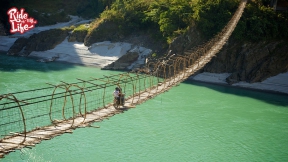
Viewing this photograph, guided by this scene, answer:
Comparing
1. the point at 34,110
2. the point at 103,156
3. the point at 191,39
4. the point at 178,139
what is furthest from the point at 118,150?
the point at 191,39

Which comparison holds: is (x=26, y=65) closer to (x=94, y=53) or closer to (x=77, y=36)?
(x=94, y=53)

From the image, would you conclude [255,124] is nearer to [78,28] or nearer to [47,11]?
[78,28]

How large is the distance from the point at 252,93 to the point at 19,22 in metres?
17.9

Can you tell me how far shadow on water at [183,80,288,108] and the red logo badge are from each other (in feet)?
46.5

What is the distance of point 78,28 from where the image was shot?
991 inches

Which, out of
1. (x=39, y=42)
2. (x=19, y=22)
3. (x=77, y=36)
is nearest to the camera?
(x=19, y=22)

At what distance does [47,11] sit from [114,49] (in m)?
11.4

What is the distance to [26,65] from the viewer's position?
21.2m

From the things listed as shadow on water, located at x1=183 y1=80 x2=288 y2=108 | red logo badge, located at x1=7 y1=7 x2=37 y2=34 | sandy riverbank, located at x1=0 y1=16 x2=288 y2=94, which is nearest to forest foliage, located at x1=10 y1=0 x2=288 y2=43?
sandy riverbank, located at x1=0 y1=16 x2=288 y2=94

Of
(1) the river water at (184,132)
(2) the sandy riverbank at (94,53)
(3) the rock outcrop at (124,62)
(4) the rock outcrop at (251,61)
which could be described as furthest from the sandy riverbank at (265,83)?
(3) the rock outcrop at (124,62)

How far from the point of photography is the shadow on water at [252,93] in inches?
641

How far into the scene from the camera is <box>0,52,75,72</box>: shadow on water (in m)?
20.3

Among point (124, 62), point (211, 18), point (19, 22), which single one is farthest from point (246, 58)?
point (19, 22)

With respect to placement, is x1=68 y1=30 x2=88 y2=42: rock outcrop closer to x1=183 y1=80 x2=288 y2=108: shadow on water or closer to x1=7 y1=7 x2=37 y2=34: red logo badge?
x1=7 y1=7 x2=37 y2=34: red logo badge
